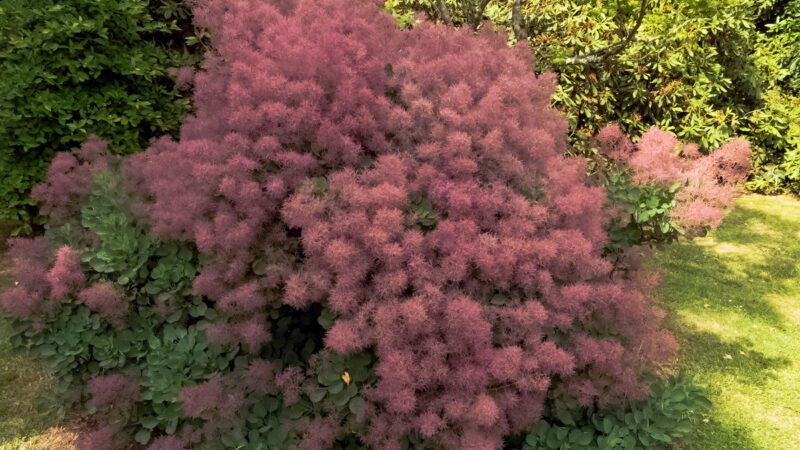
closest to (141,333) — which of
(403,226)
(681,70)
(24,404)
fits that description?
(24,404)

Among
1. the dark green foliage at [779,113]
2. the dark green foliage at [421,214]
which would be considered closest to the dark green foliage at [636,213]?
the dark green foliage at [421,214]

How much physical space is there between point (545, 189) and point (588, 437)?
1.00m

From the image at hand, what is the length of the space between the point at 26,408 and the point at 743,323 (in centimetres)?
474

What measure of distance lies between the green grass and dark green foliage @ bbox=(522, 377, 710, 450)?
0.81 m

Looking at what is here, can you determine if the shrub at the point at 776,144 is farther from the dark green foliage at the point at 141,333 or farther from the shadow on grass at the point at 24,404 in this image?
the shadow on grass at the point at 24,404

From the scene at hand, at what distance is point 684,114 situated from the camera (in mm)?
6473

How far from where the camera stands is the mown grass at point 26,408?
9.39ft

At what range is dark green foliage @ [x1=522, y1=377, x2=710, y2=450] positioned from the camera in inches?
88.1

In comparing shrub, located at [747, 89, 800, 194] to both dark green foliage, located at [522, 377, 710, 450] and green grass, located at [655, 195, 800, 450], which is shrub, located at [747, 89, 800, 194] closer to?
green grass, located at [655, 195, 800, 450]

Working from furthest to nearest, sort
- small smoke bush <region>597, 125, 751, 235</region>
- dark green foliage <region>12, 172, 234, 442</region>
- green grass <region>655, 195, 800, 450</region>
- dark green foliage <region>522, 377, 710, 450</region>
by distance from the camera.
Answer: green grass <region>655, 195, 800, 450</region> < small smoke bush <region>597, 125, 751, 235</region> < dark green foliage <region>12, 172, 234, 442</region> < dark green foliage <region>522, 377, 710, 450</region>

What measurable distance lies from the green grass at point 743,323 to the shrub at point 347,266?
1.25m

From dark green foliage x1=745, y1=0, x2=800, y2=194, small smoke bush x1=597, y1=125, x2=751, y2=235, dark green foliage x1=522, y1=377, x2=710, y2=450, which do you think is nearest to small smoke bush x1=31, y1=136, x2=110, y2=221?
dark green foliage x1=522, y1=377, x2=710, y2=450

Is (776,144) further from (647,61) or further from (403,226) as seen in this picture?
(403,226)

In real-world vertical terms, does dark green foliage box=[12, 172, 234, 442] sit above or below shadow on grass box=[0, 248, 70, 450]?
above
